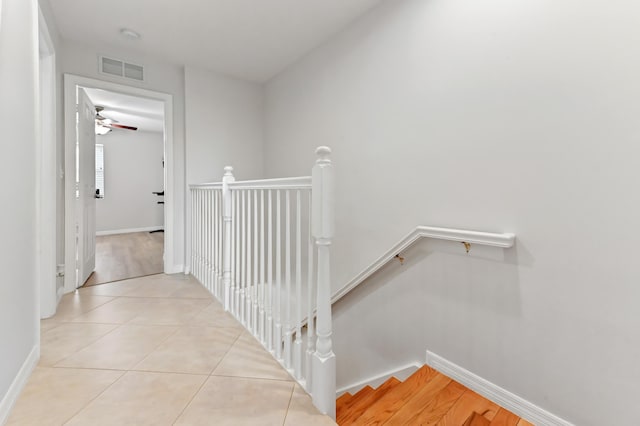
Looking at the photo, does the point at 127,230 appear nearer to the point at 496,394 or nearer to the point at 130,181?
the point at 130,181

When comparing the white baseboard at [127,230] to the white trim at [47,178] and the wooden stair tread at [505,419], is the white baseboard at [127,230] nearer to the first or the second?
the white trim at [47,178]

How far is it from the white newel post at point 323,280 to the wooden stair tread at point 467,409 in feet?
1.82

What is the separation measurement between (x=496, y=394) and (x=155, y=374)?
5.81 ft

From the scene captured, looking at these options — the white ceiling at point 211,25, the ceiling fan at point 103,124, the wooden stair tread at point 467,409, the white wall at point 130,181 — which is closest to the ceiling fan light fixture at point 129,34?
the white ceiling at point 211,25

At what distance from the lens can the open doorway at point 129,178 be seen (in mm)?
5207

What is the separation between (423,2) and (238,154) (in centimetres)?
249

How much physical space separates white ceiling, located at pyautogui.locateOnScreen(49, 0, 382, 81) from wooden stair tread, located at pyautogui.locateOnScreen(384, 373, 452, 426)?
261 cm

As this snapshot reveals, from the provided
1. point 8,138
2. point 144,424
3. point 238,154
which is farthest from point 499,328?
point 238,154

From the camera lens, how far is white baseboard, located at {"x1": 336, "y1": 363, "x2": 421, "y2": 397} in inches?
81.3

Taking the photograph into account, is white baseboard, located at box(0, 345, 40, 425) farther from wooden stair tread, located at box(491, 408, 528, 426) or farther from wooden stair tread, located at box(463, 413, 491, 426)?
wooden stair tread, located at box(491, 408, 528, 426)

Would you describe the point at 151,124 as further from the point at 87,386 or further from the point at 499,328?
the point at 499,328

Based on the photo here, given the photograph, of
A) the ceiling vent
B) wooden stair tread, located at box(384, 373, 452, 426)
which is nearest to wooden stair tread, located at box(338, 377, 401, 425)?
wooden stair tread, located at box(384, 373, 452, 426)

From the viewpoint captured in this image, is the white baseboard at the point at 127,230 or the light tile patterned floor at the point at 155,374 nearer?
the light tile patterned floor at the point at 155,374

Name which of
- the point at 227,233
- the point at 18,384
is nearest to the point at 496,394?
the point at 227,233
